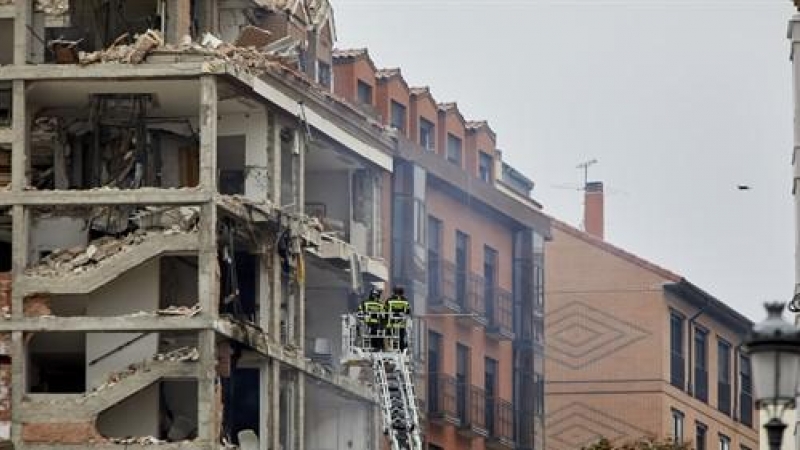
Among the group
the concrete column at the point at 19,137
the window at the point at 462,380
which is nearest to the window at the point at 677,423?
the window at the point at 462,380

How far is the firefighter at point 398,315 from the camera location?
62.7 m

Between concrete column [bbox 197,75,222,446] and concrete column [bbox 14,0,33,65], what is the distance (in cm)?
400

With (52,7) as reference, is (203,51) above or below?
below

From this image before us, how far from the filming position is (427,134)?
78.2m

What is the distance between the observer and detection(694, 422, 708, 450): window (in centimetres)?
9565

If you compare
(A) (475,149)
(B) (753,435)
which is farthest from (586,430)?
(A) (475,149)

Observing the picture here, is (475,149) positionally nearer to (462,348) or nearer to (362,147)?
(462,348)

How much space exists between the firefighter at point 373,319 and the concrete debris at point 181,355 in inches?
158

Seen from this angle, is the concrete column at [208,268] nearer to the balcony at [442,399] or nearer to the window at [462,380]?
the balcony at [442,399]

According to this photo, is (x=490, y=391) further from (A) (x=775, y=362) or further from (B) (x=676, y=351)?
(A) (x=775, y=362)

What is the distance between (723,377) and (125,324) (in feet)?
136

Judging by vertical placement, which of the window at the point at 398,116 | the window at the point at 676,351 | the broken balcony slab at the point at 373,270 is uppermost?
the window at the point at 398,116

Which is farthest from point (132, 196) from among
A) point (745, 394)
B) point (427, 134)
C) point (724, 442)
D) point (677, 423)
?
point (745, 394)

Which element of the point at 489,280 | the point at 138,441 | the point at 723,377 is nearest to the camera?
the point at 138,441
